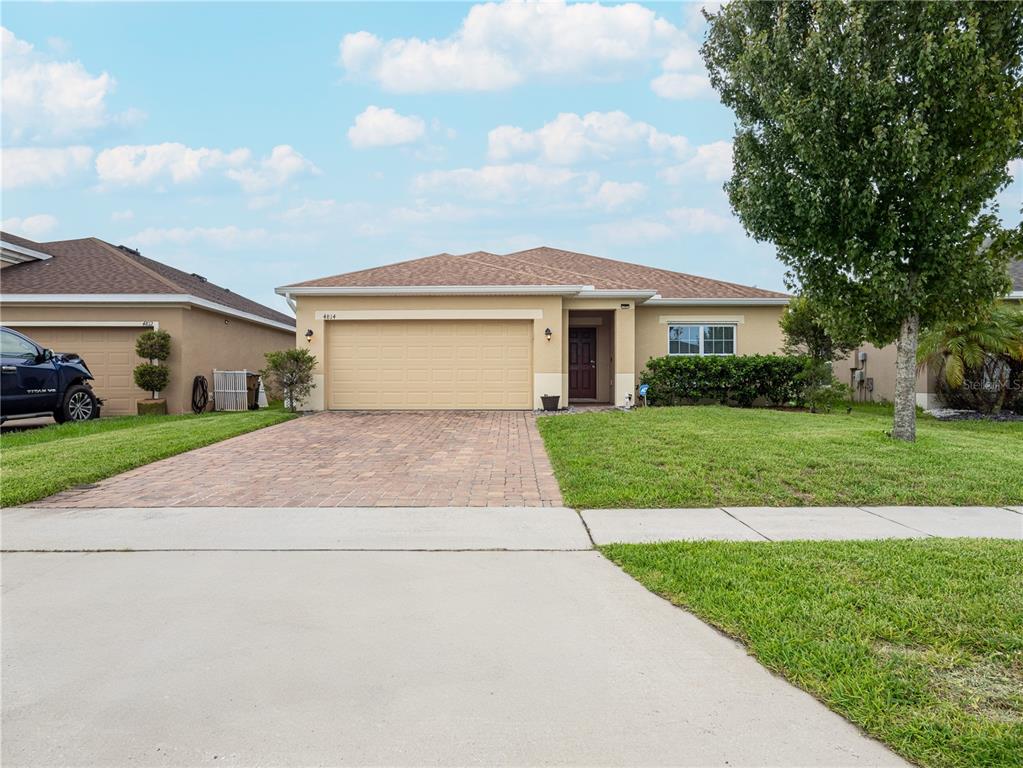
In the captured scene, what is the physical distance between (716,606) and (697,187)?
16904 mm

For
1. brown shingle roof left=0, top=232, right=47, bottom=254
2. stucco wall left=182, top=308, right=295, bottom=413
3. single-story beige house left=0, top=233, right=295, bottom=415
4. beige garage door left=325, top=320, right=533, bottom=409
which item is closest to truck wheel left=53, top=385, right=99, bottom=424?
single-story beige house left=0, top=233, right=295, bottom=415

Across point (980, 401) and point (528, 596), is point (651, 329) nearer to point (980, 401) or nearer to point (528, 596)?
point (980, 401)

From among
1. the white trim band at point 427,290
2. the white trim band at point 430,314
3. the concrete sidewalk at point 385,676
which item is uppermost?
the white trim band at point 427,290

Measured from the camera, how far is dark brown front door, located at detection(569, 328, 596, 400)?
59.9ft

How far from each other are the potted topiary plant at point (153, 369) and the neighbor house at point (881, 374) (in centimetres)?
1764

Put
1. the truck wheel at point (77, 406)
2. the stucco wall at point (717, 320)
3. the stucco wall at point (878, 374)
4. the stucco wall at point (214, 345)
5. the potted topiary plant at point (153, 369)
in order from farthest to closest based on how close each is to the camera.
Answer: the stucco wall at point (717, 320) → the stucco wall at point (878, 374) → the stucco wall at point (214, 345) → the potted topiary plant at point (153, 369) → the truck wheel at point (77, 406)

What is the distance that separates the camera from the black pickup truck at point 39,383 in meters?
11.4

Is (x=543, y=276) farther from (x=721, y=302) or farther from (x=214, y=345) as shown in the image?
(x=214, y=345)

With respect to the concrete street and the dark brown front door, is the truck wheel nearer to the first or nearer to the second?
the concrete street

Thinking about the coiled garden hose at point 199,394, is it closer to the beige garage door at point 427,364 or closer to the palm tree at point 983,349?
the beige garage door at point 427,364

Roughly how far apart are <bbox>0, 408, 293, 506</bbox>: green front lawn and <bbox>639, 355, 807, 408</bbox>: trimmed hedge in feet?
30.7

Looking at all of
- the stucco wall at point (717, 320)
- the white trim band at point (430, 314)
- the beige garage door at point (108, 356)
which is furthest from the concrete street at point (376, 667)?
the stucco wall at point (717, 320)

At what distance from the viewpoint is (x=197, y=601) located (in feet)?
12.1

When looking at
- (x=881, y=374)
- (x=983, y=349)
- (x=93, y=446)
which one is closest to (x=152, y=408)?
(x=93, y=446)
